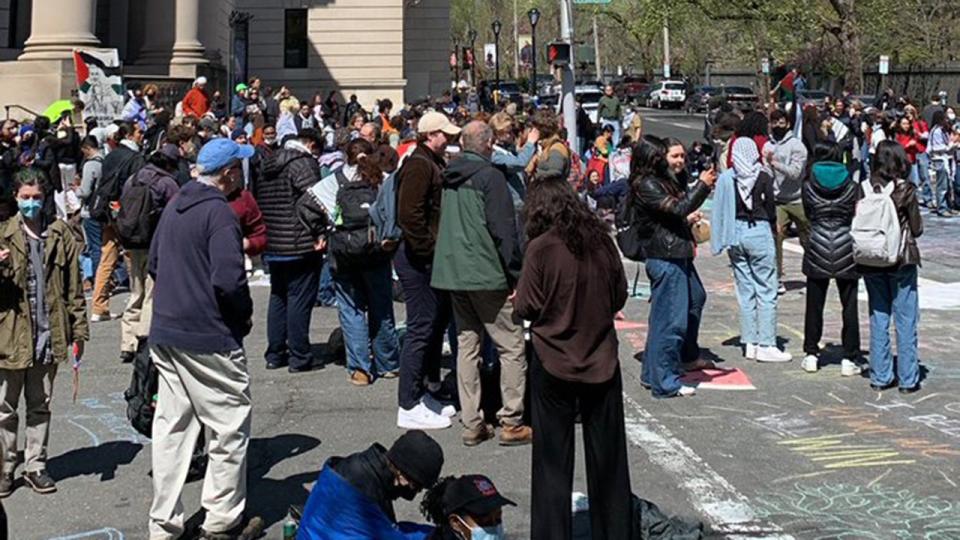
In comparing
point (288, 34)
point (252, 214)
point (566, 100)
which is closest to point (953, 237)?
point (566, 100)

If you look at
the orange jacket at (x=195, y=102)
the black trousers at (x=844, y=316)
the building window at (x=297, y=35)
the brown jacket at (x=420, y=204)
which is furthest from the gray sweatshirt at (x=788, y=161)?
the building window at (x=297, y=35)

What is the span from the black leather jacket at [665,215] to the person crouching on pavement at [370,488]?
168 inches

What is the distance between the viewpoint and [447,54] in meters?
60.2

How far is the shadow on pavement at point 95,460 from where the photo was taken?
7840mm

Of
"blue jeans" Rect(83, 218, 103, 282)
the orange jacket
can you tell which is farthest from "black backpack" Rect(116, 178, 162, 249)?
the orange jacket

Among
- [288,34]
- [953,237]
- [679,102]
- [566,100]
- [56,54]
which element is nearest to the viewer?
[953,237]

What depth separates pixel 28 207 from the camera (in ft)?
23.9

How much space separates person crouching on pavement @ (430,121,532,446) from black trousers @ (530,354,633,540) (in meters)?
1.86

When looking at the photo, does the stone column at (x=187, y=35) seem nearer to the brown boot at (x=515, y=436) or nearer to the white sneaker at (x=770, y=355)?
the white sneaker at (x=770, y=355)

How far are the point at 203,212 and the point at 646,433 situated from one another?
3.58m

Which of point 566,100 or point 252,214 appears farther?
point 566,100

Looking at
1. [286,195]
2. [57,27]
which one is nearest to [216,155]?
[286,195]

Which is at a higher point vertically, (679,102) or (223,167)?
(679,102)

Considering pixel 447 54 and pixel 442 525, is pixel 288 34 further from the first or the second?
pixel 442 525
